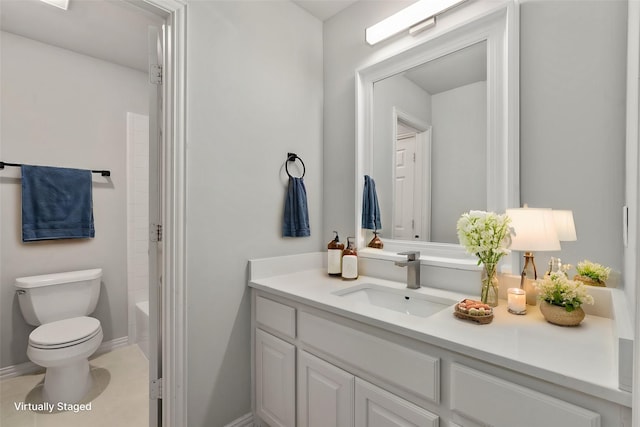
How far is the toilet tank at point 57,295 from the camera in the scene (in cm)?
215

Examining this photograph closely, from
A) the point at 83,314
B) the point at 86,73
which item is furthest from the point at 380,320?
the point at 86,73

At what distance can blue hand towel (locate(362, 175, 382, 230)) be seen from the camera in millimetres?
1834

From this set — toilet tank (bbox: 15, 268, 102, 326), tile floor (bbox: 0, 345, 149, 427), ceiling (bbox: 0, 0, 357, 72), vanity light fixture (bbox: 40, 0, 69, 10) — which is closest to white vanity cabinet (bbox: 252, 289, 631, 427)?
tile floor (bbox: 0, 345, 149, 427)

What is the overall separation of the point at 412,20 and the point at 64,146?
2.68m

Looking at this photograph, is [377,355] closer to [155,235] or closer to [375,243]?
[375,243]

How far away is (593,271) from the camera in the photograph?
3.53 ft

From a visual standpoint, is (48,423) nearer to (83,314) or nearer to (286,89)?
(83,314)

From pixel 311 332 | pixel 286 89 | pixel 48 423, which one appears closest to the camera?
pixel 311 332

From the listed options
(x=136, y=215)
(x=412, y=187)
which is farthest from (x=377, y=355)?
(x=136, y=215)

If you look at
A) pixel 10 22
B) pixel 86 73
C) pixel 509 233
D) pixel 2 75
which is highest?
pixel 10 22

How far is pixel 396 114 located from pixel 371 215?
60 cm

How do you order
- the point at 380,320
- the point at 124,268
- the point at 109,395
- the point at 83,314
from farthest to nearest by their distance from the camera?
1. the point at 124,268
2. the point at 83,314
3. the point at 109,395
4. the point at 380,320

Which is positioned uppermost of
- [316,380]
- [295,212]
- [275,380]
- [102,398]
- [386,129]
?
[386,129]

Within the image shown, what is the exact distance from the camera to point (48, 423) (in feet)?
5.68
